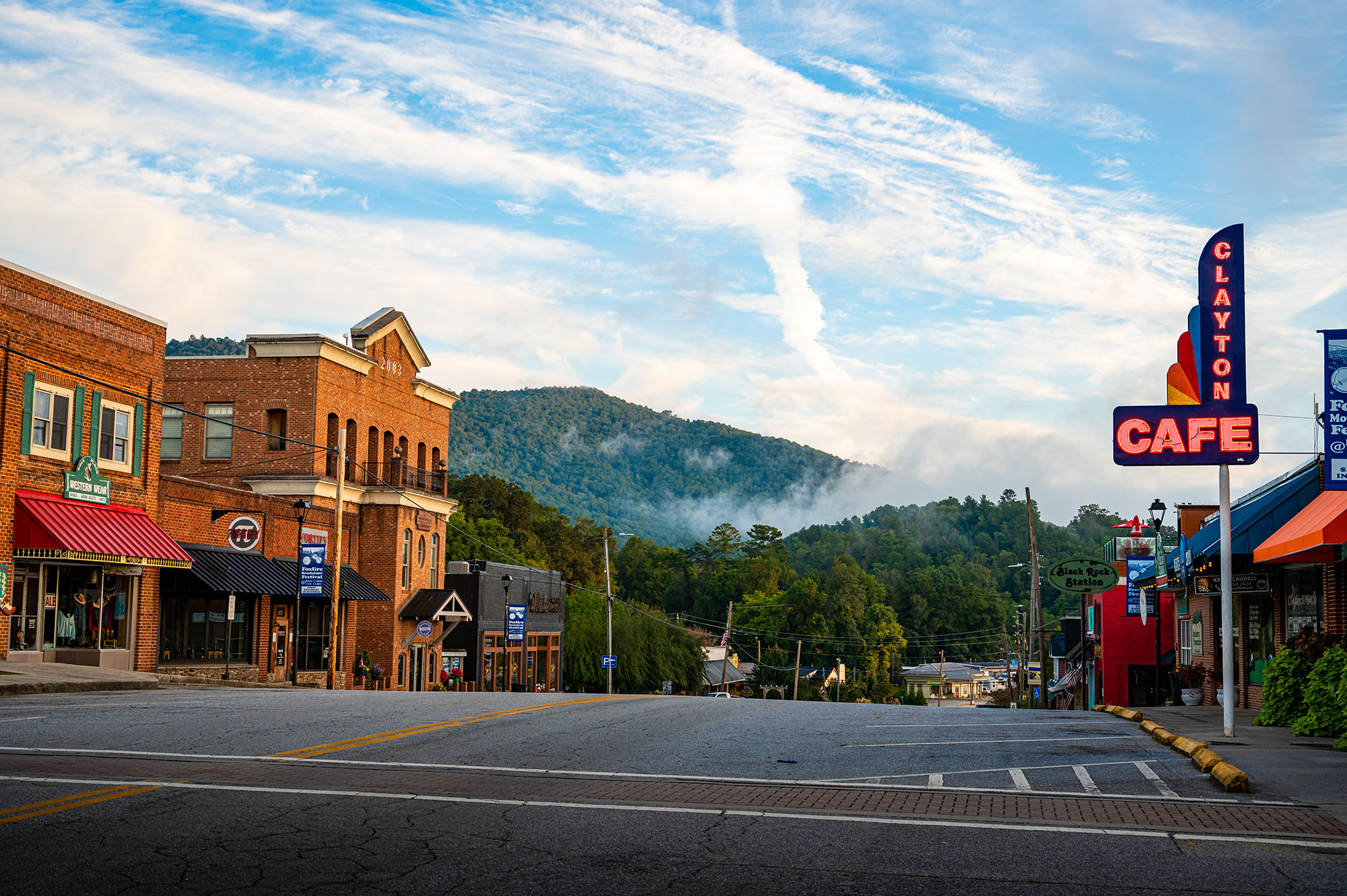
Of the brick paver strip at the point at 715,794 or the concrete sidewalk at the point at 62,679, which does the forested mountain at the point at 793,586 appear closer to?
the concrete sidewalk at the point at 62,679

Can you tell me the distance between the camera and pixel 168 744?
510 inches

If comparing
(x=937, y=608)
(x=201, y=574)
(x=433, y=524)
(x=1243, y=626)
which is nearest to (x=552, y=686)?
(x=433, y=524)

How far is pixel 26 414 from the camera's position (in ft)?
90.5

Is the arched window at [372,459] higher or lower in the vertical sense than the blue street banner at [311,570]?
higher

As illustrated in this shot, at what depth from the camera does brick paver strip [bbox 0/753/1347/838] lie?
30.7 feet

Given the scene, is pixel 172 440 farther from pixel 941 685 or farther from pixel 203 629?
pixel 941 685

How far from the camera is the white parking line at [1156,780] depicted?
10.8 metres

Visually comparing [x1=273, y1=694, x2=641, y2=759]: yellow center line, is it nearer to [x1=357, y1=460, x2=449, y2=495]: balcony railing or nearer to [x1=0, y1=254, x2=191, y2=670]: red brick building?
[x1=0, y1=254, x2=191, y2=670]: red brick building

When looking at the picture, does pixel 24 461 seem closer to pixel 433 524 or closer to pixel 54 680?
pixel 54 680

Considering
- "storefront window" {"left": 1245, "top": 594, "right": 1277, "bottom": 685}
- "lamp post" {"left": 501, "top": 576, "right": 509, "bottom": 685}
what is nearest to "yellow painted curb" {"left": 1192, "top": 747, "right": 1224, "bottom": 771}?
"storefront window" {"left": 1245, "top": 594, "right": 1277, "bottom": 685}

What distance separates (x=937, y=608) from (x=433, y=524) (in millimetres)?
107801

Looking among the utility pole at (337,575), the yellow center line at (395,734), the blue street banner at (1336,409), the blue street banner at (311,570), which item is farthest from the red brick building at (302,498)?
the blue street banner at (1336,409)

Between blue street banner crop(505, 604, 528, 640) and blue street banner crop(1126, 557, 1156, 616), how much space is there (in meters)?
25.3

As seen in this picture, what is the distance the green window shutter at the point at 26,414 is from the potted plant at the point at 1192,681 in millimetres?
28301
